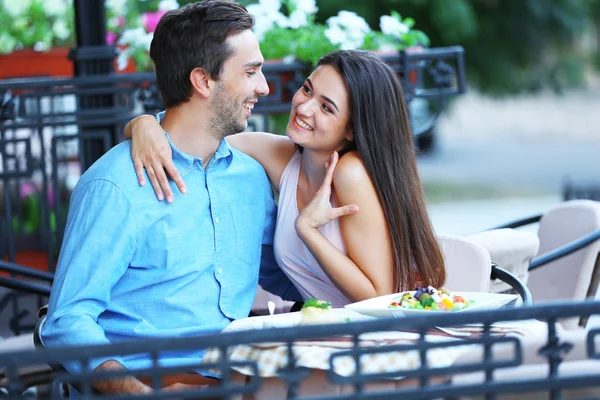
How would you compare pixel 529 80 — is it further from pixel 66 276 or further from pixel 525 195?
pixel 66 276

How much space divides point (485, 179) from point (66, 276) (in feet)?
43.6

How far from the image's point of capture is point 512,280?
3.29 metres

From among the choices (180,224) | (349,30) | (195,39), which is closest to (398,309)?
(180,224)

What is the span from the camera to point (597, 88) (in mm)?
29500

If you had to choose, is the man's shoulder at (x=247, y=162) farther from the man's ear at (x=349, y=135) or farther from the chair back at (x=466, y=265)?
the chair back at (x=466, y=265)

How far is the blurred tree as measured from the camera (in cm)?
1088

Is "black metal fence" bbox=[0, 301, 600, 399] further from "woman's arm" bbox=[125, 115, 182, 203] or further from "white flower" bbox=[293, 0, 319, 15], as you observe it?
"white flower" bbox=[293, 0, 319, 15]

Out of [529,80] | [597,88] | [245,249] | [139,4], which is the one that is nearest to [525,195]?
[529,80]

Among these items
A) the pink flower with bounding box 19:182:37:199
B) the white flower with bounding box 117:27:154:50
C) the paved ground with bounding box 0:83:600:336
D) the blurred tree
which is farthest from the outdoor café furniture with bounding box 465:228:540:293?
the blurred tree

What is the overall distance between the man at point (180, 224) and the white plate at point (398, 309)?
1.45 ft

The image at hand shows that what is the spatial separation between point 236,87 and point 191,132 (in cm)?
19

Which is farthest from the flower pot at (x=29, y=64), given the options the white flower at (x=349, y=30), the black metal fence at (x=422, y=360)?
the black metal fence at (x=422, y=360)

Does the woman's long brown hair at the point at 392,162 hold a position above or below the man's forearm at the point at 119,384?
above

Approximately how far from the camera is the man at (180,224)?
8.33ft
